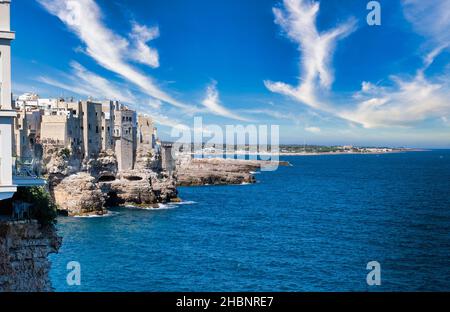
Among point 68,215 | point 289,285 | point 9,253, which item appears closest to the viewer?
point 9,253

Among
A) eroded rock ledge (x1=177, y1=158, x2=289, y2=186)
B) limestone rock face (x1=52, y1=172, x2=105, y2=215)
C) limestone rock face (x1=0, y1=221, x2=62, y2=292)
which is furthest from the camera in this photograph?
eroded rock ledge (x1=177, y1=158, x2=289, y2=186)

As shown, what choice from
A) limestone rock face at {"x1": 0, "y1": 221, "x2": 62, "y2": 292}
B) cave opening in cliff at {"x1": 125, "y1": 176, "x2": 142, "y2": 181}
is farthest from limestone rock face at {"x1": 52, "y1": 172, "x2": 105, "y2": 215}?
limestone rock face at {"x1": 0, "y1": 221, "x2": 62, "y2": 292}

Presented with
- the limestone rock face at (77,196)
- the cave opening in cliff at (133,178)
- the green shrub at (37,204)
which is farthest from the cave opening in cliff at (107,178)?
the green shrub at (37,204)

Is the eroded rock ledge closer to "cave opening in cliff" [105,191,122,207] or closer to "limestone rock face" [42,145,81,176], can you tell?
"cave opening in cliff" [105,191,122,207]

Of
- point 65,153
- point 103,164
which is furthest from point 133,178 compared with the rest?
point 65,153

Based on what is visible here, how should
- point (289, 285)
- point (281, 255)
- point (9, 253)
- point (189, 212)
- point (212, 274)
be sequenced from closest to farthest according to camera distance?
point (9, 253) → point (289, 285) → point (212, 274) → point (281, 255) → point (189, 212)

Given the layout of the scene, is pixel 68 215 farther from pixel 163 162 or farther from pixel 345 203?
pixel 345 203
